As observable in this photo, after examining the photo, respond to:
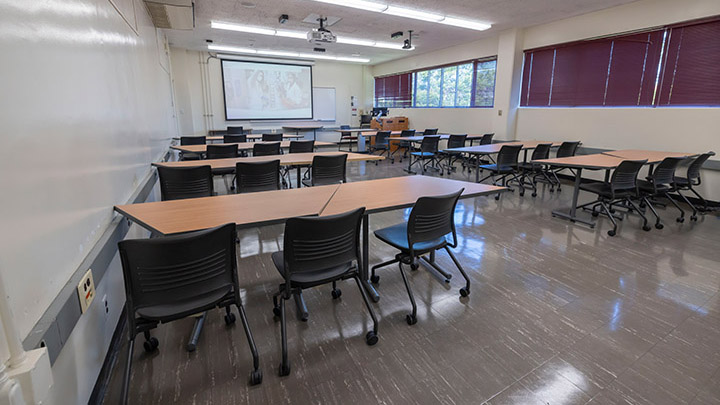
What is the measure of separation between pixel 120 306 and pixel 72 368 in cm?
85

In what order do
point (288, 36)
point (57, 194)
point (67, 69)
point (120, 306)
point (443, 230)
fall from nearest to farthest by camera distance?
point (57, 194)
point (67, 69)
point (120, 306)
point (443, 230)
point (288, 36)

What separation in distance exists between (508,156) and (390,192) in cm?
370

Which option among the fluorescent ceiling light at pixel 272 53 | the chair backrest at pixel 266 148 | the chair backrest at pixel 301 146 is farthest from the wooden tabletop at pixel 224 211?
the fluorescent ceiling light at pixel 272 53

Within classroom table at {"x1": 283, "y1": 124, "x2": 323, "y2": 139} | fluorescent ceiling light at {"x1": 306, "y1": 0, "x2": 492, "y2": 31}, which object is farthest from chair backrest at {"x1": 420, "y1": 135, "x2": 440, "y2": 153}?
classroom table at {"x1": 283, "y1": 124, "x2": 323, "y2": 139}

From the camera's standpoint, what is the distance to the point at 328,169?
13.7ft

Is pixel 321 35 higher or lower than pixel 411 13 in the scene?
lower

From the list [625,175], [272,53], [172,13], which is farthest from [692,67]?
[272,53]

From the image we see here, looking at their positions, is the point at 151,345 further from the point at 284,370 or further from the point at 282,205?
the point at 282,205

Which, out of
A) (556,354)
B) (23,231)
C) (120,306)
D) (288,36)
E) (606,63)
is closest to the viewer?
(23,231)

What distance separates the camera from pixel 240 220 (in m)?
1.93

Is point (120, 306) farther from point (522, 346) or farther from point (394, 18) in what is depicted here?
point (394, 18)

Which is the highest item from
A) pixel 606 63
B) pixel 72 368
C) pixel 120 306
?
pixel 606 63

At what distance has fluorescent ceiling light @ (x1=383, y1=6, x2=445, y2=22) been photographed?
5.84m

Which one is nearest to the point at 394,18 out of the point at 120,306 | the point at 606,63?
the point at 606,63
